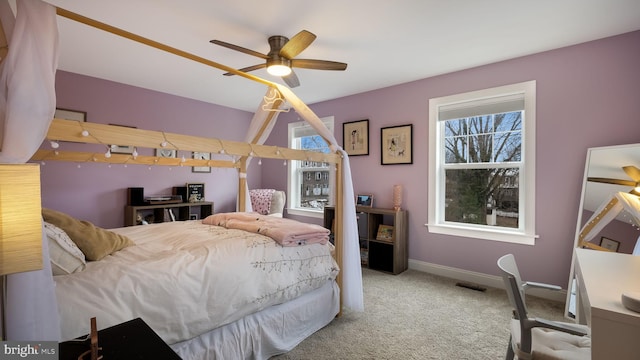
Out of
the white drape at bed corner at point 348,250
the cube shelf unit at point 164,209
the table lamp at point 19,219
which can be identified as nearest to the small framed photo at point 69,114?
the cube shelf unit at point 164,209

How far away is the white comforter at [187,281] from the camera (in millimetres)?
1250

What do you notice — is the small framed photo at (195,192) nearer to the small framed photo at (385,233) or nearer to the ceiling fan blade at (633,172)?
the small framed photo at (385,233)

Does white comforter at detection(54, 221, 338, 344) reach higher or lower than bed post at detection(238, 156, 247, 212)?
lower

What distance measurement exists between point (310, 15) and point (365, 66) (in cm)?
118

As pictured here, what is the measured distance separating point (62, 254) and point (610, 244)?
3.94m

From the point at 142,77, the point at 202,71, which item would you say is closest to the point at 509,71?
the point at 202,71

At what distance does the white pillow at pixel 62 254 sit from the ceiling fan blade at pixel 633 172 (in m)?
3.82

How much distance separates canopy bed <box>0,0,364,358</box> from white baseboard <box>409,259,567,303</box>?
157 centimetres

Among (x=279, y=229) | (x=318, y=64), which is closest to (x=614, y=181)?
(x=318, y=64)

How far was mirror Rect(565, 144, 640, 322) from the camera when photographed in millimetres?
2320

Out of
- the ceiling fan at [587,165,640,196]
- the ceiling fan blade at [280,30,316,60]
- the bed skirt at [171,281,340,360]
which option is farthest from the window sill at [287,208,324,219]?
the ceiling fan at [587,165,640,196]

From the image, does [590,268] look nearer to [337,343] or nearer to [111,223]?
[337,343]

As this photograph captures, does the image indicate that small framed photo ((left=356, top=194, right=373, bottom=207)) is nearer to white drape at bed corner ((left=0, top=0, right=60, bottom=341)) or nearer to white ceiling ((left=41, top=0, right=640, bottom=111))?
white ceiling ((left=41, top=0, right=640, bottom=111))

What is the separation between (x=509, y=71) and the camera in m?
3.03
